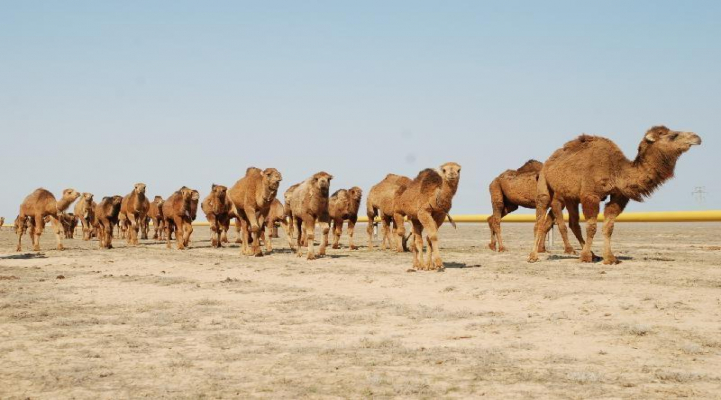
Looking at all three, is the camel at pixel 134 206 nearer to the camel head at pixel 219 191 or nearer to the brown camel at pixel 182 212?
the brown camel at pixel 182 212

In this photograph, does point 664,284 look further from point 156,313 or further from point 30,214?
point 30,214

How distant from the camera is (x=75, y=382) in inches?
234

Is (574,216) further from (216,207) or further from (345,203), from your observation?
(216,207)

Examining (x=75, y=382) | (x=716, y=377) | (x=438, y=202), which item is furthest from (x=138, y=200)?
(x=716, y=377)

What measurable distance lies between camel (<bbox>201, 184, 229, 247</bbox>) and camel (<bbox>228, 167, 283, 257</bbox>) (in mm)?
2321

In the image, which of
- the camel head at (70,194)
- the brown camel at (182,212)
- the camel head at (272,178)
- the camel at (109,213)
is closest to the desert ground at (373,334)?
the camel head at (272,178)

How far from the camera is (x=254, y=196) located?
21500 mm

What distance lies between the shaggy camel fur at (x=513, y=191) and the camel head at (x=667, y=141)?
15.3ft

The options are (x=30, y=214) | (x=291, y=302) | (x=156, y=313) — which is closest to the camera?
(x=156, y=313)

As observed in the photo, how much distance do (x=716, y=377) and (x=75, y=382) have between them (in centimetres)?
520

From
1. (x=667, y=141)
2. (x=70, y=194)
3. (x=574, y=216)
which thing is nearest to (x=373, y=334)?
(x=667, y=141)

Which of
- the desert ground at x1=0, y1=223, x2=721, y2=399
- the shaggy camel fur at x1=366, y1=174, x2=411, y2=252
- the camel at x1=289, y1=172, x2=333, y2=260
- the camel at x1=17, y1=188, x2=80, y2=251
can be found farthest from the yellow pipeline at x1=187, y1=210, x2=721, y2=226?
the camel at x1=17, y1=188, x2=80, y2=251

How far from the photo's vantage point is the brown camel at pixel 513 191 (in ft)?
65.3

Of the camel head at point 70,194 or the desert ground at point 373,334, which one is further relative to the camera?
the camel head at point 70,194
